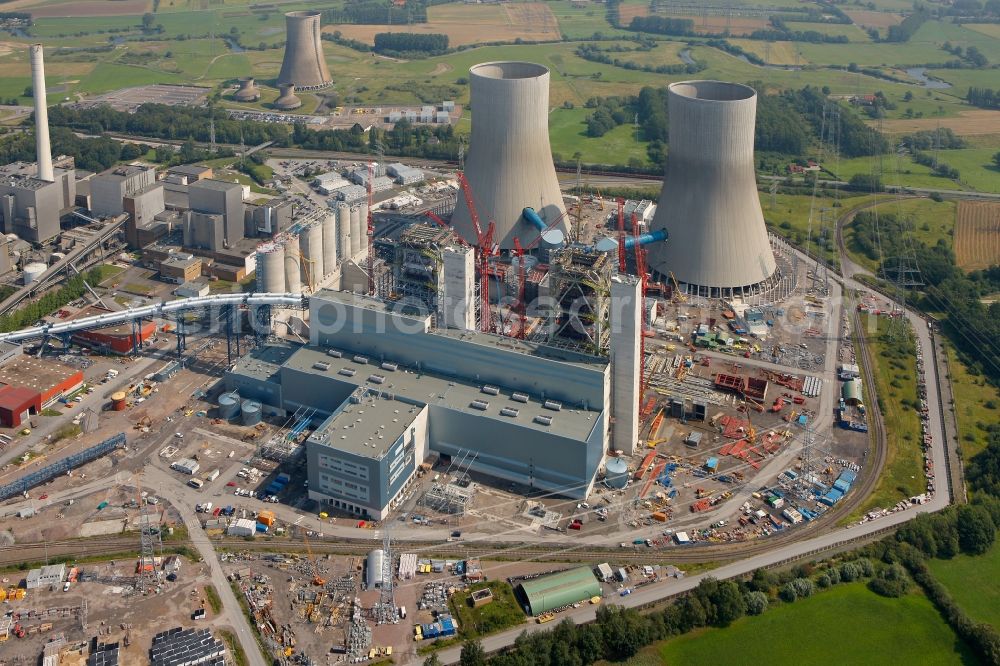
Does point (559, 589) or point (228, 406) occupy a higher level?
point (228, 406)

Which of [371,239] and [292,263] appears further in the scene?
[371,239]

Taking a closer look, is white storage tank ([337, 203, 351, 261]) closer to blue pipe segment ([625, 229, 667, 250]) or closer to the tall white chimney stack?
blue pipe segment ([625, 229, 667, 250])

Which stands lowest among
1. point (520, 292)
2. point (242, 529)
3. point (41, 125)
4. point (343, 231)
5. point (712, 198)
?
point (242, 529)

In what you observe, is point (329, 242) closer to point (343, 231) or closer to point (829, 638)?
point (343, 231)

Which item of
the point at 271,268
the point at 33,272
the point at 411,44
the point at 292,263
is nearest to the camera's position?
the point at 271,268

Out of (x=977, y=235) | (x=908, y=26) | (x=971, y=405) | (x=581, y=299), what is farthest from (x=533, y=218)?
(x=908, y=26)

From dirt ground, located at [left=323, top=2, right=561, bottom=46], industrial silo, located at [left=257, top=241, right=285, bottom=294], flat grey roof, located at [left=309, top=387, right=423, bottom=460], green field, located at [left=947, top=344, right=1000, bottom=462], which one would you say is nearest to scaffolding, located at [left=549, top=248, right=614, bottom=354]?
flat grey roof, located at [left=309, top=387, right=423, bottom=460]
